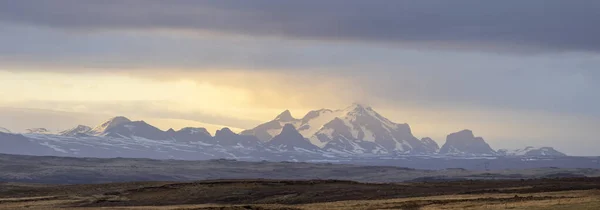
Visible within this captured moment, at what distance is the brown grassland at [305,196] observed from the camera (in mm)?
85494

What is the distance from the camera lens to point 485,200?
8738cm

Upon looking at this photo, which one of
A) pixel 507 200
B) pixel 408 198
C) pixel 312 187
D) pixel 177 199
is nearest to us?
pixel 507 200

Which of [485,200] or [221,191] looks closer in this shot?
[485,200]

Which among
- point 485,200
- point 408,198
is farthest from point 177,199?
point 485,200

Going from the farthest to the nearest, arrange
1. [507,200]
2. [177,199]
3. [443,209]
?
[177,199]
[507,200]
[443,209]

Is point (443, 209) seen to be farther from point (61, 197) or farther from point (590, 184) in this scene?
point (61, 197)

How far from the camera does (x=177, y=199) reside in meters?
103

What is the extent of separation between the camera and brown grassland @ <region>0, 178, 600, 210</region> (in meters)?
85.5

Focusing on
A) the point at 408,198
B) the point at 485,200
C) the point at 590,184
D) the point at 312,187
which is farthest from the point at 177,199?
the point at 590,184

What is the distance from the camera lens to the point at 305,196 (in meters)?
102

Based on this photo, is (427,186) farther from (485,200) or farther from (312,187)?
(485,200)

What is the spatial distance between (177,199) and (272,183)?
48.2 feet

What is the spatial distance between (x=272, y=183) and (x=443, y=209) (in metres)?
38.2

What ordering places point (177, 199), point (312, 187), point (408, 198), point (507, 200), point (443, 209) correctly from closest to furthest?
point (443, 209), point (507, 200), point (408, 198), point (177, 199), point (312, 187)
